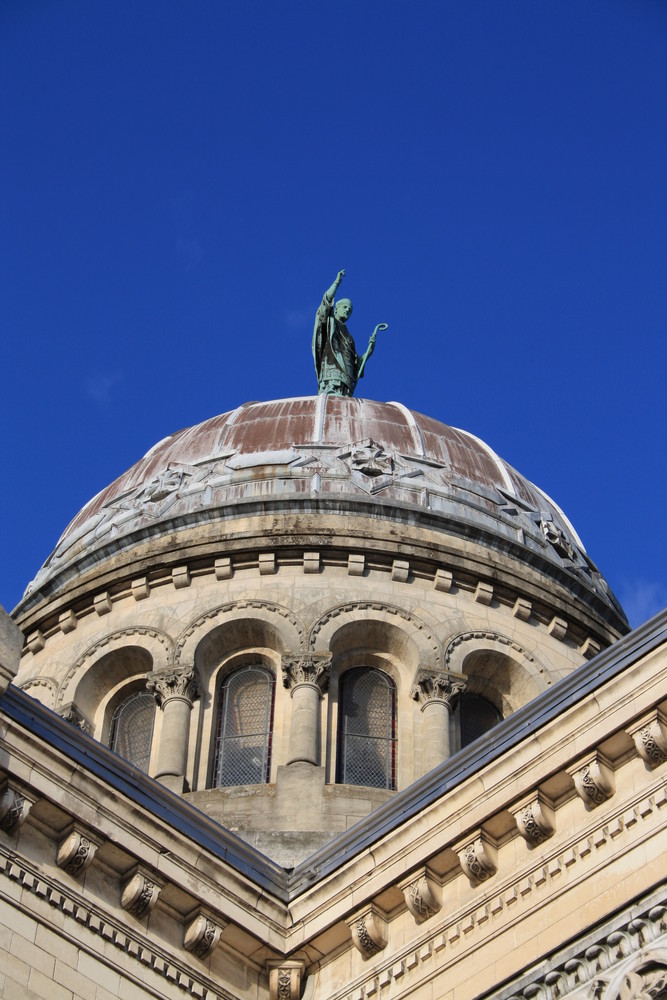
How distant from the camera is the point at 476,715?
30.3 metres

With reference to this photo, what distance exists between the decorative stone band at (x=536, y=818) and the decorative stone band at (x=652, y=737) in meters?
1.02

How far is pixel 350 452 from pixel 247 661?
4.54 meters

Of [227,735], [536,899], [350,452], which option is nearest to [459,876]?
[536,899]

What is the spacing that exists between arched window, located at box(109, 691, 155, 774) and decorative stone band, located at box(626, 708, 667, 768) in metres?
14.8

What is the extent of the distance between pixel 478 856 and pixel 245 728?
12.8 metres

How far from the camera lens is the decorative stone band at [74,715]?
96.5ft

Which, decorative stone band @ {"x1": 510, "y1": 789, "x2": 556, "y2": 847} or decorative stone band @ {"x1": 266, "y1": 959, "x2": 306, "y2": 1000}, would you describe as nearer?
decorative stone band @ {"x1": 510, "y1": 789, "x2": 556, "y2": 847}

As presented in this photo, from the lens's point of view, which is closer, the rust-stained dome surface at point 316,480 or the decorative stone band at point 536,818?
the decorative stone band at point 536,818

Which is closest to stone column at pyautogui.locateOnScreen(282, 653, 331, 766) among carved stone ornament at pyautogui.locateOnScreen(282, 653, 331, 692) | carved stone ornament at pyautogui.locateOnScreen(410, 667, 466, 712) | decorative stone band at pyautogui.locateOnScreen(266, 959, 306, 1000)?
carved stone ornament at pyautogui.locateOnScreen(282, 653, 331, 692)

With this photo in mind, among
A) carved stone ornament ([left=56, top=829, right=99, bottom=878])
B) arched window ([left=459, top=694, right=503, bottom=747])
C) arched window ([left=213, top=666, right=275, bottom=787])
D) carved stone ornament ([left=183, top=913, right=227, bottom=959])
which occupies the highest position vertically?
arched window ([left=459, top=694, right=503, bottom=747])

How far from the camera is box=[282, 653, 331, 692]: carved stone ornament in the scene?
94.2ft

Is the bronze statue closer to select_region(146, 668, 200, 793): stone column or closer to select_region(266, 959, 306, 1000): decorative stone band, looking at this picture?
select_region(146, 668, 200, 793): stone column

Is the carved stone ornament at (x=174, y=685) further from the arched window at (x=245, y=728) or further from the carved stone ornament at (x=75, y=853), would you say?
the carved stone ornament at (x=75, y=853)

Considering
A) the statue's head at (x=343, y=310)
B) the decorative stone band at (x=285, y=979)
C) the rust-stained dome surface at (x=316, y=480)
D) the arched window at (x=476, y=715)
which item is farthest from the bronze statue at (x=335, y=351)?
the decorative stone band at (x=285, y=979)
